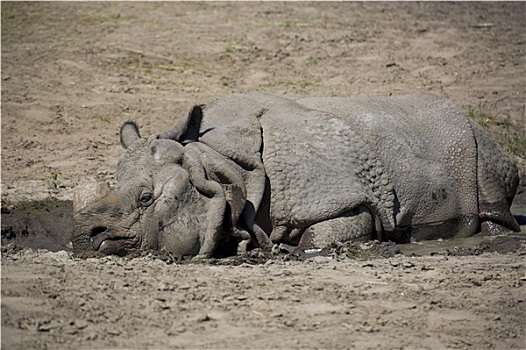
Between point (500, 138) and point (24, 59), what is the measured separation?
6213 mm

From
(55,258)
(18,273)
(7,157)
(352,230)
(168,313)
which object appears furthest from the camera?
(7,157)

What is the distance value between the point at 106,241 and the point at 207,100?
222 inches

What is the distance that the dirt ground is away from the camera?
629 centimetres

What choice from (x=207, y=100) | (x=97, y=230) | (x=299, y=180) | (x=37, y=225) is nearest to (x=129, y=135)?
(x=97, y=230)

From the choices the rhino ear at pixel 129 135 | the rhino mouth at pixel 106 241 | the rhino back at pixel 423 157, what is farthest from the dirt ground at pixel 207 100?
the rhino ear at pixel 129 135

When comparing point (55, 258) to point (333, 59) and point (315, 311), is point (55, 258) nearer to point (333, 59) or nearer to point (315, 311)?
point (315, 311)

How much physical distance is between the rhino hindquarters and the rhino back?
0.43m

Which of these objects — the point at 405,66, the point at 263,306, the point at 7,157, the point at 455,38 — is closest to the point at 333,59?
the point at 405,66

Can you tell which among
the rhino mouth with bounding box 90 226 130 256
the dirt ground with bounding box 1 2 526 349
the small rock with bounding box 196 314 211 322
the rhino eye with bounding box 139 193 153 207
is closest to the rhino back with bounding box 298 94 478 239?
the dirt ground with bounding box 1 2 526 349

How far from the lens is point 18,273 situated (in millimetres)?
7062

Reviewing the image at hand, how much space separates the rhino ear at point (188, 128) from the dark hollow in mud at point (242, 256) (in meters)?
1.02

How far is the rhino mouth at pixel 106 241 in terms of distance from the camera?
315 inches

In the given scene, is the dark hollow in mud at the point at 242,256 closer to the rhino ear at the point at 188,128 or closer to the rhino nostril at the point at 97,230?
the rhino nostril at the point at 97,230

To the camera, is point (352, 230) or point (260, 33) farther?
point (260, 33)
